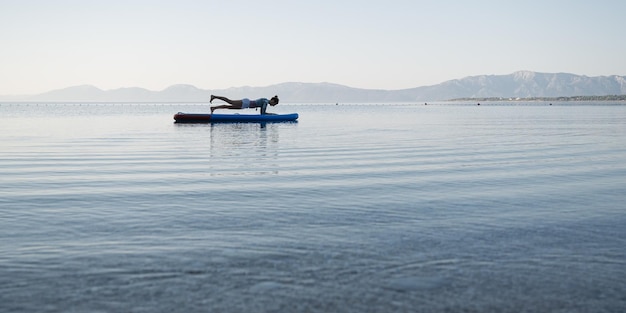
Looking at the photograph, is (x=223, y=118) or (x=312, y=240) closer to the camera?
(x=312, y=240)

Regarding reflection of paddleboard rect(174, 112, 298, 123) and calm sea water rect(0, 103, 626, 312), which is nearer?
calm sea water rect(0, 103, 626, 312)

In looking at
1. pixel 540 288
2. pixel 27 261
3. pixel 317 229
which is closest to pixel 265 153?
pixel 317 229

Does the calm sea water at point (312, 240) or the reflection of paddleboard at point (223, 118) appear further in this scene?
the reflection of paddleboard at point (223, 118)

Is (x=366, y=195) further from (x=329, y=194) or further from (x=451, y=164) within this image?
(x=451, y=164)

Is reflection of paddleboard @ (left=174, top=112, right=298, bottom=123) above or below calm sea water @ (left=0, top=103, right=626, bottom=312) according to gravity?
above

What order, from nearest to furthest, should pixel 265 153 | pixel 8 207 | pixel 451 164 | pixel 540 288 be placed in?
pixel 540 288
pixel 8 207
pixel 451 164
pixel 265 153

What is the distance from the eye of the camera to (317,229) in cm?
962

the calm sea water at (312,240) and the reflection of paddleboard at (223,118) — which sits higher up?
the reflection of paddleboard at (223,118)

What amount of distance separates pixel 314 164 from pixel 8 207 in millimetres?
11173

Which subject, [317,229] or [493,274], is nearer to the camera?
[493,274]

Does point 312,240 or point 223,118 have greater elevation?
point 223,118

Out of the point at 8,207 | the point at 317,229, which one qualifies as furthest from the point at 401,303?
the point at 8,207

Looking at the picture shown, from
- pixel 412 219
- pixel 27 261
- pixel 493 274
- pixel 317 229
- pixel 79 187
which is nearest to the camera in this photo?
pixel 493 274

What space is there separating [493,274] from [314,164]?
46.4 feet
